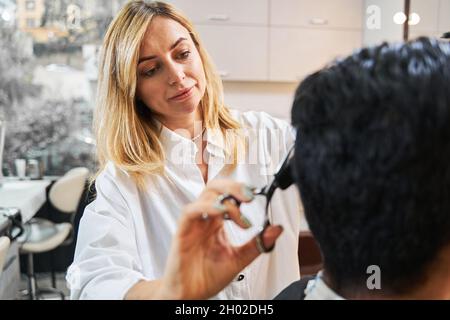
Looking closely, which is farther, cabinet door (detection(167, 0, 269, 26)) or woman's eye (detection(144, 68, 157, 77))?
cabinet door (detection(167, 0, 269, 26))

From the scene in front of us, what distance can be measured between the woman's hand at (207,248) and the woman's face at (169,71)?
247mm

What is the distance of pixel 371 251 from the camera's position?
0.48 m

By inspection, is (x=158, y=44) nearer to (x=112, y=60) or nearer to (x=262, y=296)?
(x=112, y=60)

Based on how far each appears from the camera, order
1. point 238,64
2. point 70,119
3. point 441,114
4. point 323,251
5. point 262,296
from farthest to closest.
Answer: point 70,119 → point 238,64 → point 262,296 → point 323,251 → point 441,114

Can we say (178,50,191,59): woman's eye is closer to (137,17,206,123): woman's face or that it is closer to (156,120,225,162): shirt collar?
(137,17,206,123): woman's face

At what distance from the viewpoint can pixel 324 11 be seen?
2.77ft

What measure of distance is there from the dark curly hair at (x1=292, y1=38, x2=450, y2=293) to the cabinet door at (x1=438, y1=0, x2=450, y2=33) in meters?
0.26

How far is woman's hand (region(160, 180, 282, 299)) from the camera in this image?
1.51 ft

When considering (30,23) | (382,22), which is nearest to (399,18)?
(382,22)

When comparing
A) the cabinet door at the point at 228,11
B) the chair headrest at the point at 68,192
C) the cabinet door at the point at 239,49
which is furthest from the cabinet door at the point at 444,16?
the chair headrest at the point at 68,192

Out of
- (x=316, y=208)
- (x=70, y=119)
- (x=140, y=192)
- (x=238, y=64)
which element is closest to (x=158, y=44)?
(x=140, y=192)

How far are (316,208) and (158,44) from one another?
1.13 ft

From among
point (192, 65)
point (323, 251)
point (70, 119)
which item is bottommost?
point (70, 119)

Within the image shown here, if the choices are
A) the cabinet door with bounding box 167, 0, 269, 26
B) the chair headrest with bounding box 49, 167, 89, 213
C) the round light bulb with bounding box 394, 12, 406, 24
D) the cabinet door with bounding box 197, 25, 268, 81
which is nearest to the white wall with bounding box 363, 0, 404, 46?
the round light bulb with bounding box 394, 12, 406, 24
